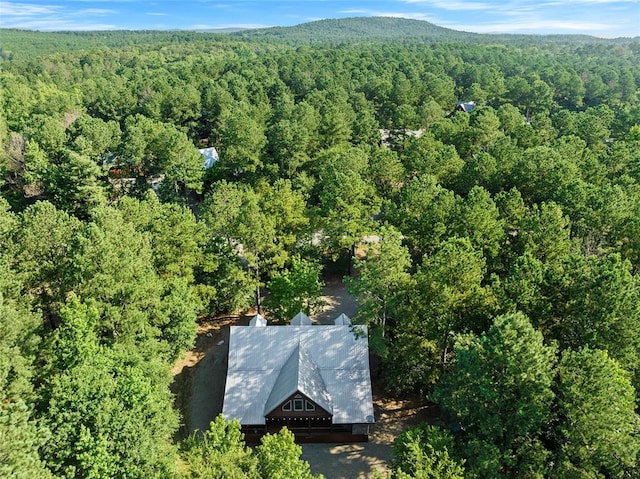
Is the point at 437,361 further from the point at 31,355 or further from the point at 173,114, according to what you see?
the point at 173,114

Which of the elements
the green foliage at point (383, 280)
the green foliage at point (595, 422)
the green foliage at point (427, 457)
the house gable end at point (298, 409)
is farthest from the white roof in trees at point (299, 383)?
the green foliage at point (595, 422)

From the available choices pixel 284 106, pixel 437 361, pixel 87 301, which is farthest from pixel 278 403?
pixel 284 106

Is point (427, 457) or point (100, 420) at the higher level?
point (100, 420)

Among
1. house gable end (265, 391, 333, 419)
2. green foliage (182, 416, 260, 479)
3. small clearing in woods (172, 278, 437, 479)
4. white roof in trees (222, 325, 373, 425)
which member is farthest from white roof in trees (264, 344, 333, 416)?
green foliage (182, 416, 260, 479)

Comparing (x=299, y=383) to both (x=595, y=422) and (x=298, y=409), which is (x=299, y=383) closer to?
(x=298, y=409)

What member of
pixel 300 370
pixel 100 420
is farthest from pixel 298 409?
pixel 100 420

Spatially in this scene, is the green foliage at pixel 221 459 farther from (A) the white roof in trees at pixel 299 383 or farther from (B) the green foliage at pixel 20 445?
(A) the white roof in trees at pixel 299 383

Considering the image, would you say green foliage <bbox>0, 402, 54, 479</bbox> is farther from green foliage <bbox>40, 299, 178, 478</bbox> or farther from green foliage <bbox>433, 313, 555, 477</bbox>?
green foliage <bbox>433, 313, 555, 477</bbox>
